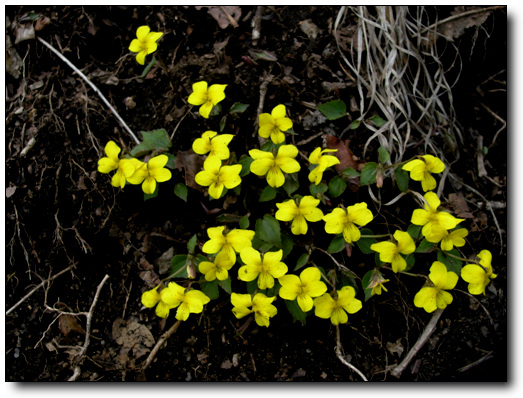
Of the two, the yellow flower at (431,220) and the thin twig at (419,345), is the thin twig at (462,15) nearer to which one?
the yellow flower at (431,220)

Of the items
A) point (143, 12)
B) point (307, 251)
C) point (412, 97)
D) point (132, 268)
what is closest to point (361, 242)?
point (307, 251)

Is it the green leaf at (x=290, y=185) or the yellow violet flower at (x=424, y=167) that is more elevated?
the yellow violet flower at (x=424, y=167)

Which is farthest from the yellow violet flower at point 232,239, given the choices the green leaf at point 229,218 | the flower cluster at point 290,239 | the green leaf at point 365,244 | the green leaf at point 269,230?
the green leaf at point 365,244

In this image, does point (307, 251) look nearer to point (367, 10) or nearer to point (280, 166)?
point (280, 166)

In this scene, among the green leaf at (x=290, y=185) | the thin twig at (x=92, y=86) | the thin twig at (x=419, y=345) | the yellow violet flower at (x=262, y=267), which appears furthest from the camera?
the thin twig at (x=92, y=86)

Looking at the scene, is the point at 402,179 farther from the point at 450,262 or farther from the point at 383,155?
the point at 450,262

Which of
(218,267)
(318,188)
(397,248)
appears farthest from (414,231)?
(218,267)

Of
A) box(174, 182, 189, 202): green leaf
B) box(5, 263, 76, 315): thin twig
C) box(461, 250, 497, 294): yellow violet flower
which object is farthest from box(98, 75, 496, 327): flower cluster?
box(5, 263, 76, 315): thin twig
